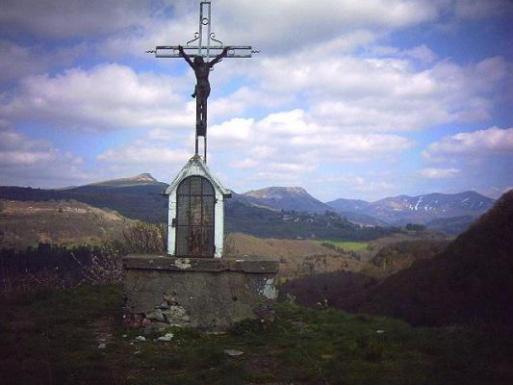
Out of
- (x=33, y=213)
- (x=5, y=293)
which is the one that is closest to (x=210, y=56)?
(x=5, y=293)

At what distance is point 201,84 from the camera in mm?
10492

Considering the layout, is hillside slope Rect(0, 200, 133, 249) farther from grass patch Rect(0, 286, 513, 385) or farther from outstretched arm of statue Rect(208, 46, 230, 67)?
grass patch Rect(0, 286, 513, 385)

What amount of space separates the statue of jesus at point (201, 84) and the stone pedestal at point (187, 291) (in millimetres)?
3166

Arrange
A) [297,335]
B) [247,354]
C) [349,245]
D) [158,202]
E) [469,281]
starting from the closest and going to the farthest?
[247,354]
[297,335]
[469,281]
[349,245]
[158,202]

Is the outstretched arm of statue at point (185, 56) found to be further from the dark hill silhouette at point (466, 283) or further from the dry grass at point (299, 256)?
the dry grass at point (299, 256)

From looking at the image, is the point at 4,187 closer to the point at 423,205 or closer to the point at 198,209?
the point at 198,209

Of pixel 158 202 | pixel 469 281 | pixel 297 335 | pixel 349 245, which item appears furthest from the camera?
pixel 158 202

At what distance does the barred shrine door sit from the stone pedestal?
64 cm

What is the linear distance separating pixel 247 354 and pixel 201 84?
6121 millimetres

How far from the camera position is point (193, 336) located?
8680 mm

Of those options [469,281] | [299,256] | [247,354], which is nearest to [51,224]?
[299,256]

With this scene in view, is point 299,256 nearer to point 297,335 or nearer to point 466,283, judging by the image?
point 466,283

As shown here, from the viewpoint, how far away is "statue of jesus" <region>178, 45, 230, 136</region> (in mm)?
10398

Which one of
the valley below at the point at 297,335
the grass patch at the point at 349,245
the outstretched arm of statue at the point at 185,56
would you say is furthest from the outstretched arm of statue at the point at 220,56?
the grass patch at the point at 349,245
